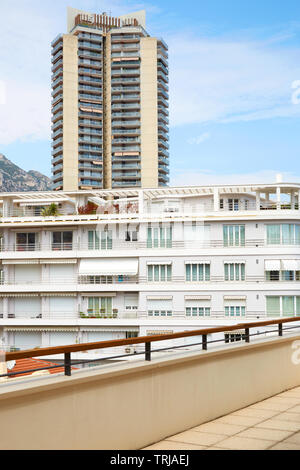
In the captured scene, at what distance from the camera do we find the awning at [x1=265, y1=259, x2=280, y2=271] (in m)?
33.6

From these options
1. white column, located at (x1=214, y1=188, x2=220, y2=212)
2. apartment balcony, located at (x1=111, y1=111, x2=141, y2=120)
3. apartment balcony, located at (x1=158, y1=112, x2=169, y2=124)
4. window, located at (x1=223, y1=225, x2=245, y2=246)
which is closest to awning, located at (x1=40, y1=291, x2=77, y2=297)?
window, located at (x1=223, y1=225, x2=245, y2=246)

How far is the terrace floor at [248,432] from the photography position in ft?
18.4

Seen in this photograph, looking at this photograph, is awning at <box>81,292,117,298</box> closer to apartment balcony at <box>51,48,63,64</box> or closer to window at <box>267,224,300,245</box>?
window at <box>267,224,300,245</box>

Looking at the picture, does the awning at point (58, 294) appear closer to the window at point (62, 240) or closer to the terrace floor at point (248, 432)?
the window at point (62, 240)

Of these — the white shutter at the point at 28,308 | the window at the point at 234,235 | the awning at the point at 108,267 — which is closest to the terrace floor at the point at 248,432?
the window at the point at 234,235

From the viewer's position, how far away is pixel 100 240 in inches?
1437

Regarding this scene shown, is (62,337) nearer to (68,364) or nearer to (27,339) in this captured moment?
(27,339)

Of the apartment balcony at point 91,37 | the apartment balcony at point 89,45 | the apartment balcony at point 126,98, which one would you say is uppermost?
the apartment balcony at point 91,37

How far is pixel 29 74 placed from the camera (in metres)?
92.8

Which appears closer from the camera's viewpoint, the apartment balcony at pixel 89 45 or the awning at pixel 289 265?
the awning at pixel 289 265

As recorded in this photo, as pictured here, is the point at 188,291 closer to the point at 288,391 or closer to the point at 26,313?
the point at 26,313

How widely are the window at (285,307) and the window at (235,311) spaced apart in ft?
4.80

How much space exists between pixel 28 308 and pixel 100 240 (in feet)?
20.6
